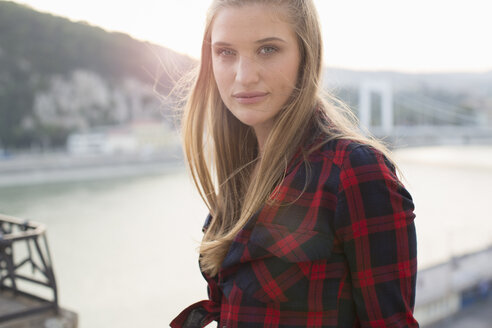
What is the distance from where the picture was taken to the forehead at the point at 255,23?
0.39 metres

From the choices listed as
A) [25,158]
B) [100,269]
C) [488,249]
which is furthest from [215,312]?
[25,158]

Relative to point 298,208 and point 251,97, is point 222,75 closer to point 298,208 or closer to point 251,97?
point 251,97

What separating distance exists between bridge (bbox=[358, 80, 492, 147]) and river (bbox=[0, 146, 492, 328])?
76cm

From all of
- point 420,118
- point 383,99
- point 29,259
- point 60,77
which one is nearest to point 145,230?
point 29,259

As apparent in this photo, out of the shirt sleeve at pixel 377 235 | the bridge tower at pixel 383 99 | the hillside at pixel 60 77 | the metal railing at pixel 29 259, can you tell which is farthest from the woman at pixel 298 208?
the bridge tower at pixel 383 99

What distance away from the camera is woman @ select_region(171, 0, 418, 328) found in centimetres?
34

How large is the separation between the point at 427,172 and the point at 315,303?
12.5 meters

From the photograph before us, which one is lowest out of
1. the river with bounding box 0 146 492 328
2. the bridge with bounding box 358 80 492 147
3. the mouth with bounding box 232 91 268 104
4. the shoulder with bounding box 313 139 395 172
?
the river with bounding box 0 146 492 328

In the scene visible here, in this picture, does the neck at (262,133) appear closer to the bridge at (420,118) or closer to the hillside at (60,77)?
the bridge at (420,118)

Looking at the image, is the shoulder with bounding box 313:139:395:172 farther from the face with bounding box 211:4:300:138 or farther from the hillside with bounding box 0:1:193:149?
the hillside with bounding box 0:1:193:149

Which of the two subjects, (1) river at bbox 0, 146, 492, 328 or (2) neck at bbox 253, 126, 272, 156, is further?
(1) river at bbox 0, 146, 492, 328

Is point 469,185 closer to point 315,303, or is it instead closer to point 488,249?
point 488,249

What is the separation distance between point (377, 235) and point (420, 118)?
19.3 metres

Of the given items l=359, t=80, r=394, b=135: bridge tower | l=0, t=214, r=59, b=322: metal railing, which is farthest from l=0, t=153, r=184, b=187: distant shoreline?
l=0, t=214, r=59, b=322: metal railing
